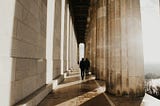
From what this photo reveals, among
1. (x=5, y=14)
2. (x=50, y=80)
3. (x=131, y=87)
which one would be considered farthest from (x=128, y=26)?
(x=5, y=14)

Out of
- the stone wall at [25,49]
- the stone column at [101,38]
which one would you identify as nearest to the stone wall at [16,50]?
the stone wall at [25,49]

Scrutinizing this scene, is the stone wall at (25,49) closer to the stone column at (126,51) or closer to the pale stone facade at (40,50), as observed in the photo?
the pale stone facade at (40,50)

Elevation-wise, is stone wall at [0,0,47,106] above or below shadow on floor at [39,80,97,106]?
above

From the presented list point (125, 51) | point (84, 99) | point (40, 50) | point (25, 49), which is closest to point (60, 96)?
point (84, 99)

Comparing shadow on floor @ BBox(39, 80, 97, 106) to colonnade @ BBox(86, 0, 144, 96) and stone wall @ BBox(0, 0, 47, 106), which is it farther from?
colonnade @ BBox(86, 0, 144, 96)

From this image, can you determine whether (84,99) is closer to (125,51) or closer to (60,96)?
(60,96)

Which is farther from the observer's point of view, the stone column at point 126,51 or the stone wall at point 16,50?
the stone column at point 126,51

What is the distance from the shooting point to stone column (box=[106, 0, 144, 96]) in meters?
7.65

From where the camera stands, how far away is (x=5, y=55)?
4.09 metres

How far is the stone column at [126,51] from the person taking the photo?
25.1 ft

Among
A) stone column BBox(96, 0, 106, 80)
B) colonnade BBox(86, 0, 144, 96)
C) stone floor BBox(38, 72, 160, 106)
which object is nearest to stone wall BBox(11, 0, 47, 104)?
stone floor BBox(38, 72, 160, 106)

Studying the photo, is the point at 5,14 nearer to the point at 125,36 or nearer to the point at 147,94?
the point at 125,36

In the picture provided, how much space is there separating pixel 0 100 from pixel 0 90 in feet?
0.71

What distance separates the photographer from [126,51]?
7.86 metres
